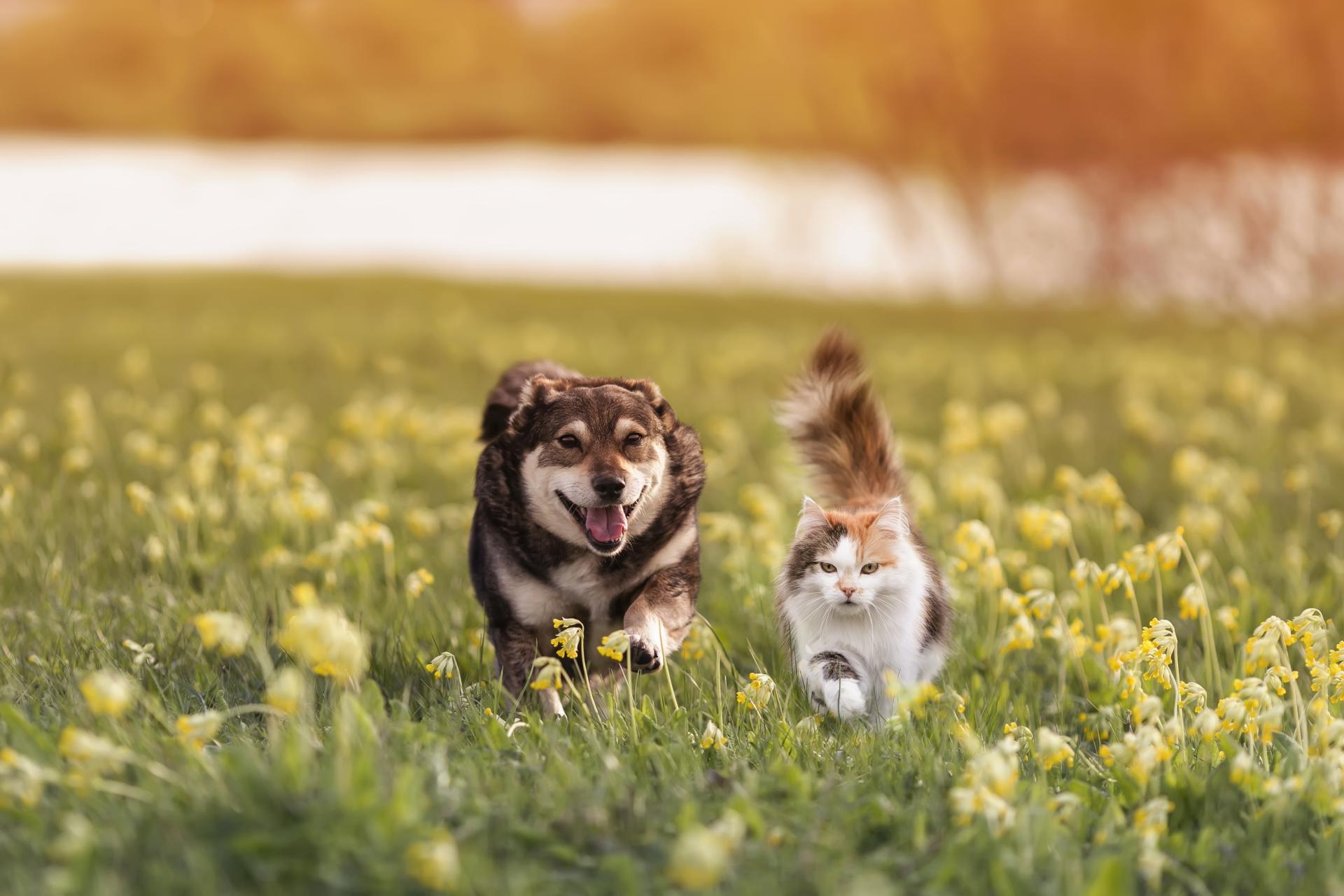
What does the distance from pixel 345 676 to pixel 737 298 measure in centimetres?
1817

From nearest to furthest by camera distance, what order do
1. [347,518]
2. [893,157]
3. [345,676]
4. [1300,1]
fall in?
[345,676] → [347,518] → [1300,1] → [893,157]

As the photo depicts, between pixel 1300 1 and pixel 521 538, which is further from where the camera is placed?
pixel 1300 1

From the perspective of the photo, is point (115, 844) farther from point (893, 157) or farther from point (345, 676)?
point (893, 157)

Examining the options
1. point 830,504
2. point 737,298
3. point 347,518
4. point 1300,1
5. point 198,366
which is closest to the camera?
point 830,504

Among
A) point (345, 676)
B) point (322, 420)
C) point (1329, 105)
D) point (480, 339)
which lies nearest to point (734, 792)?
point (345, 676)

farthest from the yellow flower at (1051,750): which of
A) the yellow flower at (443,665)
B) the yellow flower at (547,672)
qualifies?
the yellow flower at (443,665)

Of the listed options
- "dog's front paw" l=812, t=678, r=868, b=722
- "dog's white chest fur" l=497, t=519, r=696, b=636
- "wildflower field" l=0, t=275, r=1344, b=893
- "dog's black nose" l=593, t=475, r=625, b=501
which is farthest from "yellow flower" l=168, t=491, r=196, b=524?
"dog's front paw" l=812, t=678, r=868, b=722

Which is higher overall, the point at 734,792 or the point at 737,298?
the point at 737,298

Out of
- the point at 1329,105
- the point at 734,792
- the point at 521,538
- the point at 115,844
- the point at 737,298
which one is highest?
the point at 1329,105

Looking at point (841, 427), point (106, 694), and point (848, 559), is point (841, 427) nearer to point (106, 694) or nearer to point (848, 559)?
point (848, 559)

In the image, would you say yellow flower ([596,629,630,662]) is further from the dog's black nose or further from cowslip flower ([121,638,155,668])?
cowslip flower ([121,638,155,668])

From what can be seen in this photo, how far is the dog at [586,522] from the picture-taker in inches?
164

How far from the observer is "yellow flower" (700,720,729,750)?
374cm

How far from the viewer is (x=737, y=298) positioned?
827 inches
